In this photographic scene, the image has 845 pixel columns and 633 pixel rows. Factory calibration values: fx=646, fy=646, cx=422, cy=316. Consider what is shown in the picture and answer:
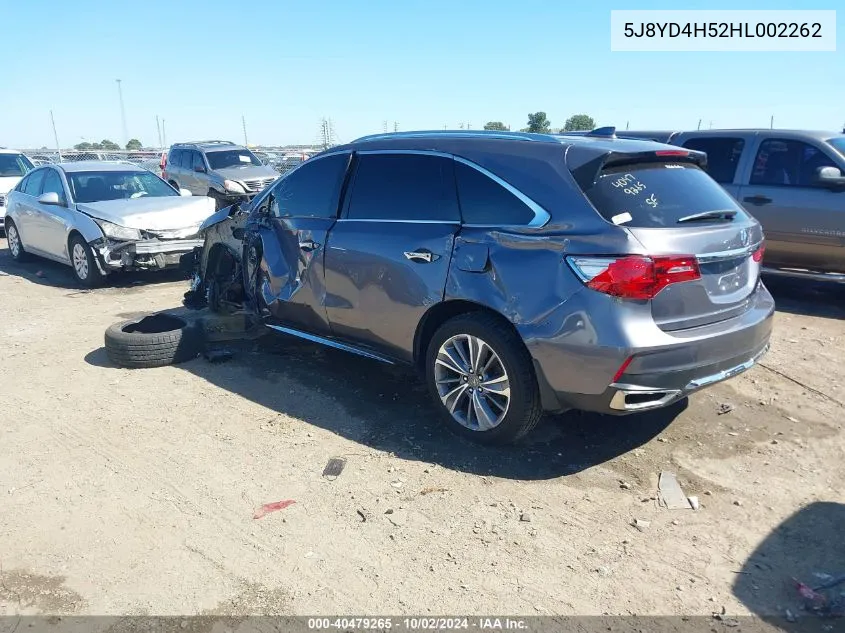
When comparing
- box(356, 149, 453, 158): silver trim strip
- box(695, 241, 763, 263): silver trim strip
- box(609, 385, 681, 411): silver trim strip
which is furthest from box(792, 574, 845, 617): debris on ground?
box(356, 149, 453, 158): silver trim strip

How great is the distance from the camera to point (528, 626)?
263cm

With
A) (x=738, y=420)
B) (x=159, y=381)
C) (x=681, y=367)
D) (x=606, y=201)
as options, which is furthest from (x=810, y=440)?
(x=159, y=381)

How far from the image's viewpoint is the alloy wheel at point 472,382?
388 cm

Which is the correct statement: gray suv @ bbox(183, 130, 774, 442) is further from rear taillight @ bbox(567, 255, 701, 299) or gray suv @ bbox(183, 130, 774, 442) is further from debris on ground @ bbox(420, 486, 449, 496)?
debris on ground @ bbox(420, 486, 449, 496)

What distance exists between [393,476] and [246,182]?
1399 cm

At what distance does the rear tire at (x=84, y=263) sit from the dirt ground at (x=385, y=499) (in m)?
3.43

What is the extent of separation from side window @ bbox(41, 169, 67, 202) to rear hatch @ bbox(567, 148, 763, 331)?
27.3ft

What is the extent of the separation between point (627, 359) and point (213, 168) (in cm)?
1551

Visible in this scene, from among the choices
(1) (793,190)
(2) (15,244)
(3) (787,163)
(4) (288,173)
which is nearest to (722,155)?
(3) (787,163)

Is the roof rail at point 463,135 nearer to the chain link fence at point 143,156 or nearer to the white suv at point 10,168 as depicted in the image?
the white suv at point 10,168

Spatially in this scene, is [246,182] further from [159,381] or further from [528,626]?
[528,626]

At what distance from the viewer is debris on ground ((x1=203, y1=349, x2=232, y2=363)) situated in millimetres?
5676

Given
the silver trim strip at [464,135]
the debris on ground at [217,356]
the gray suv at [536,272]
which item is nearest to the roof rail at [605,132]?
the gray suv at [536,272]

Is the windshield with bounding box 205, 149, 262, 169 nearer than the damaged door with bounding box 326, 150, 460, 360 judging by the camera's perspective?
No
